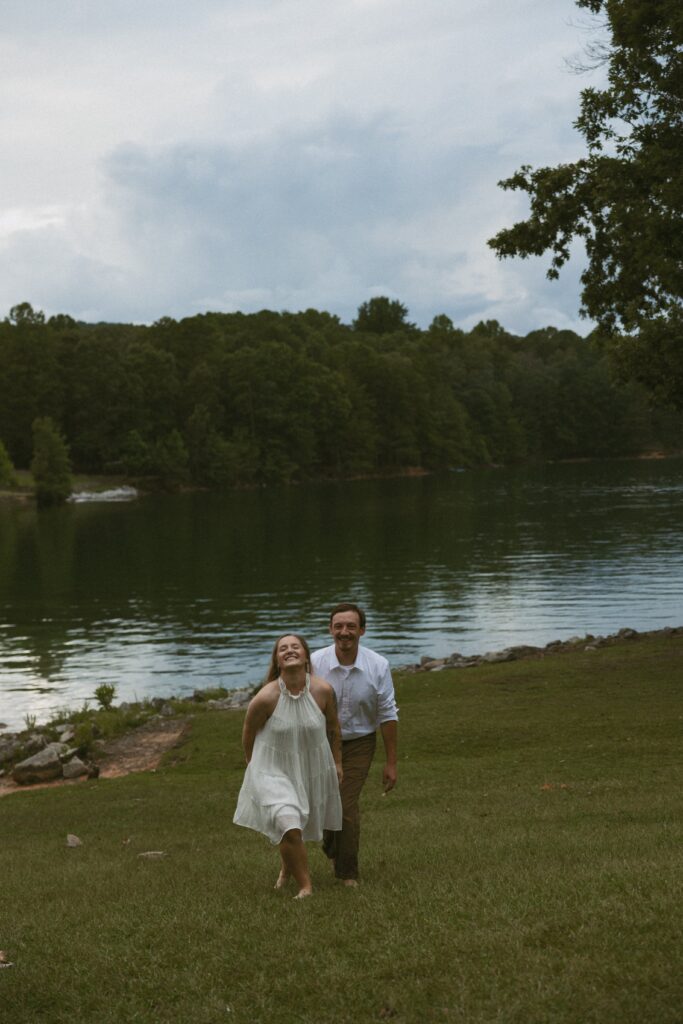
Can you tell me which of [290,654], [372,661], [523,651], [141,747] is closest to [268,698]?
[290,654]

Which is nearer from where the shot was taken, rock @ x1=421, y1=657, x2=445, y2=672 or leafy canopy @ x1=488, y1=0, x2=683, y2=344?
leafy canopy @ x1=488, y1=0, x2=683, y2=344

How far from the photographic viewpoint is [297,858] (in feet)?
28.3

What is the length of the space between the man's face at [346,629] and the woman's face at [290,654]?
436 millimetres

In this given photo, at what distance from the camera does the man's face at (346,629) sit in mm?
8859

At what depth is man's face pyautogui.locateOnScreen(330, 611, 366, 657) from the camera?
8.86 m

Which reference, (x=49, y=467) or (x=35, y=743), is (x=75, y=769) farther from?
(x=49, y=467)

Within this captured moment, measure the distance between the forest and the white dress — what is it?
444 feet

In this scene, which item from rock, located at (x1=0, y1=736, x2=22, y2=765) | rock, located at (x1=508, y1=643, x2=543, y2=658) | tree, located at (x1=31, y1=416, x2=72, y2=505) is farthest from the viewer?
tree, located at (x1=31, y1=416, x2=72, y2=505)

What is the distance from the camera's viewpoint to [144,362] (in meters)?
149

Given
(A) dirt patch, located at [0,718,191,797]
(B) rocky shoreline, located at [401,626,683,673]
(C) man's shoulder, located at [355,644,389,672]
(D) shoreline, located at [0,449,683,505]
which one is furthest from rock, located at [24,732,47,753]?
(D) shoreline, located at [0,449,683,505]

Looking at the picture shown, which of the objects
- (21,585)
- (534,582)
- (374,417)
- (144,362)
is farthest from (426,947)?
(374,417)

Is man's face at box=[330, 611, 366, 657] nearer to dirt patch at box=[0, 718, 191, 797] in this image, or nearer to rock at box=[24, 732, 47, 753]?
dirt patch at box=[0, 718, 191, 797]

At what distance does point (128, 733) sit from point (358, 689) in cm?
1519

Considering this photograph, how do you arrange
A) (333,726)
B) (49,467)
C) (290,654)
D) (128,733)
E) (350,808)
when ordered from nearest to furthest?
1. (290,654)
2. (333,726)
3. (350,808)
4. (128,733)
5. (49,467)
